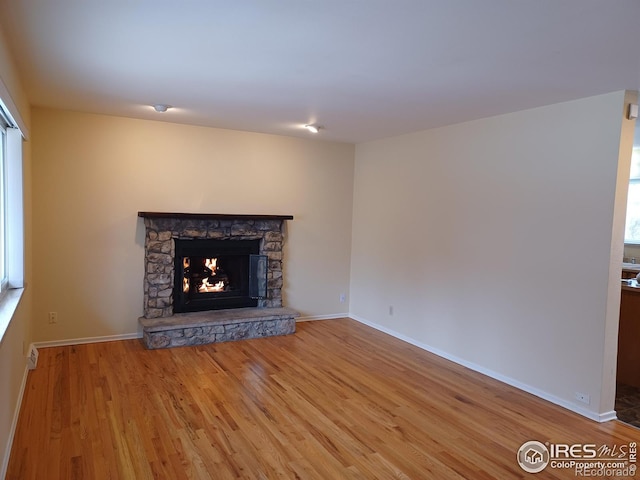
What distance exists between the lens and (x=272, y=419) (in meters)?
3.06

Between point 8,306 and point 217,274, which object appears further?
point 217,274

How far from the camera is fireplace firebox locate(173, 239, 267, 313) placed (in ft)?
16.3

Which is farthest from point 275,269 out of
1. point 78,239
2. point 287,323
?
point 78,239

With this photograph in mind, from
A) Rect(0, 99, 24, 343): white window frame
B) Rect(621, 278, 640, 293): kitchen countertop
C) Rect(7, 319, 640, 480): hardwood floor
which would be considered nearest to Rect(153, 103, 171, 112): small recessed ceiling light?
Rect(0, 99, 24, 343): white window frame

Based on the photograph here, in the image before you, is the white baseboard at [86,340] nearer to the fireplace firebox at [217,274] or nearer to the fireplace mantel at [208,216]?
the fireplace firebox at [217,274]

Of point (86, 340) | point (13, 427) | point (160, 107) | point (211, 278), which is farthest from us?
point (211, 278)

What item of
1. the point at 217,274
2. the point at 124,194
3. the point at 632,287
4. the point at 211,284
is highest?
the point at 124,194

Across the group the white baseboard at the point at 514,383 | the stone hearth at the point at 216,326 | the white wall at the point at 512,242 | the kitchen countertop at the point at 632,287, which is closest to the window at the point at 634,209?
the kitchen countertop at the point at 632,287

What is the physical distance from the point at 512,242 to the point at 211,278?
11.1ft

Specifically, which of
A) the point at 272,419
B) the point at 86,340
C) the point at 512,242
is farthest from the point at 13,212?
the point at 512,242

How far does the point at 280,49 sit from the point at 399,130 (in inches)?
103

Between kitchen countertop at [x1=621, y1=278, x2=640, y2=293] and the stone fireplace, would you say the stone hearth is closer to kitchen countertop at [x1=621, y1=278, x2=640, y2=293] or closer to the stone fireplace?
the stone fireplace

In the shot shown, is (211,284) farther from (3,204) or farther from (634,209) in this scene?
(634,209)

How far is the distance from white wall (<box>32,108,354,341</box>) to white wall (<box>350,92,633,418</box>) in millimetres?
1181
